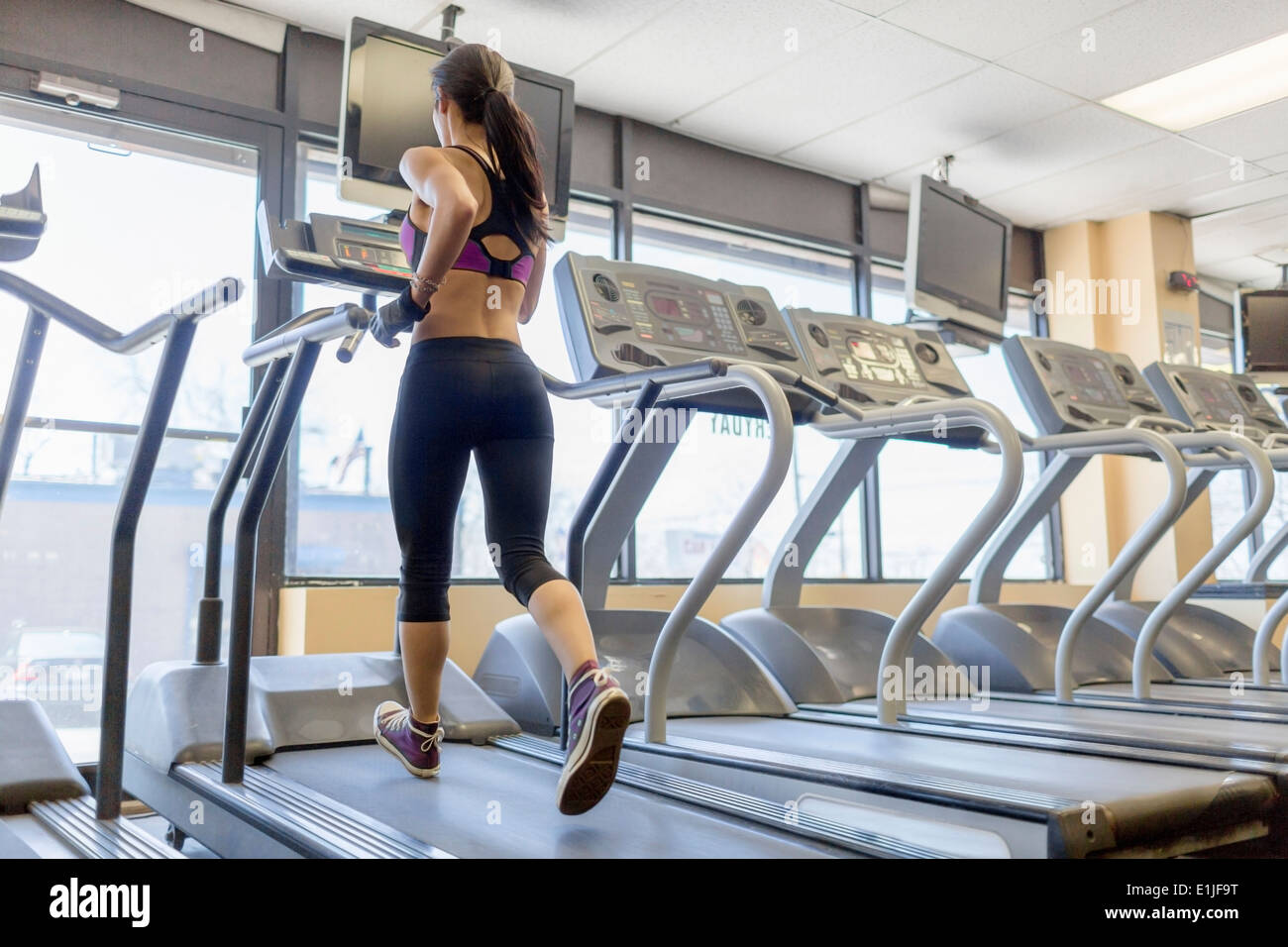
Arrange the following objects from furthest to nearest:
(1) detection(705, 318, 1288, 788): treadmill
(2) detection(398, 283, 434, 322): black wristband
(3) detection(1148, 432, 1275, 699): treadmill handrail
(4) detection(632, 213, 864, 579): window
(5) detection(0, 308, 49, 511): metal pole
A: (4) detection(632, 213, 864, 579): window < (3) detection(1148, 432, 1275, 699): treadmill handrail < (1) detection(705, 318, 1288, 788): treadmill < (5) detection(0, 308, 49, 511): metal pole < (2) detection(398, 283, 434, 322): black wristband

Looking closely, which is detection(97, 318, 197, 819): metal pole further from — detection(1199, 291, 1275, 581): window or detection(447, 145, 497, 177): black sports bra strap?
detection(1199, 291, 1275, 581): window

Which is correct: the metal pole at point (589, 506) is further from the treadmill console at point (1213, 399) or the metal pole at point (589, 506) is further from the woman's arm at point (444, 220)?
the treadmill console at point (1213, 399)

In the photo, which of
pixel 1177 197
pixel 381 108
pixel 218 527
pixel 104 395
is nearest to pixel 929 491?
pixel 1177 197

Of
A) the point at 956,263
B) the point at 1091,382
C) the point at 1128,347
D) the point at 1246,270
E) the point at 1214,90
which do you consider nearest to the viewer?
the point at 1091,382

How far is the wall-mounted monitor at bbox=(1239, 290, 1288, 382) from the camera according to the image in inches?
226

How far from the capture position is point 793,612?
3.56 m

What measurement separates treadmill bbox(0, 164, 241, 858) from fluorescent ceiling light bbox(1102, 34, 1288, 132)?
4.23 metres

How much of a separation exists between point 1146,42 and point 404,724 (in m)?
3.82

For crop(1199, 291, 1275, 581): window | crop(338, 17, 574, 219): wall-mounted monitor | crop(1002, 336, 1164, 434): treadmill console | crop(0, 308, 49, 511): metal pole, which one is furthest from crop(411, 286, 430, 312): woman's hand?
crop(1199, 291, 1275, 581): window

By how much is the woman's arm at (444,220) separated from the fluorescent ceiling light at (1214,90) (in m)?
3.78

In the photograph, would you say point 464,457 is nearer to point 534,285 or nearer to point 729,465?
point 534,285

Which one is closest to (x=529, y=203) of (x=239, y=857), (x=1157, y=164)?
(x=239, y=857)

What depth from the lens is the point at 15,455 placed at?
206 centimetres

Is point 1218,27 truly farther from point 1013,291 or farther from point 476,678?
point 476,678
